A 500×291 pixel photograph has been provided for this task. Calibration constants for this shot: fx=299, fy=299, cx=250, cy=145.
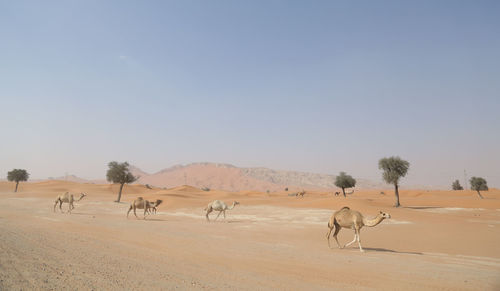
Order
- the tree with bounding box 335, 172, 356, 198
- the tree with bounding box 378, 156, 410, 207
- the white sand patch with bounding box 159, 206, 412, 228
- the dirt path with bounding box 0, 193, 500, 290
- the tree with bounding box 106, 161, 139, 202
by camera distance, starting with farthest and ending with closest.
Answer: the tree with bounding box 335, 172, 356, 198 < the tree with bounding box 106, 161, 139, 202 < the tree with bounding box 378, 156, 410, 207 < the white sand patch with bounding box 159, 206, 412, 228 < the dirt path with bounding box 0, 193, 500, 290

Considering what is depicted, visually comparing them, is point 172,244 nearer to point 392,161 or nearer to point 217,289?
point 217,289

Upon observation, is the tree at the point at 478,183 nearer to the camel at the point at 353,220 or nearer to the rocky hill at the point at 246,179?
the camel at the point at 353,220

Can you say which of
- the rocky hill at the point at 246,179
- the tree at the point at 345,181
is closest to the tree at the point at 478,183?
the tree at the point at 345,181

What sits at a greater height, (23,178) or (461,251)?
(23,178)

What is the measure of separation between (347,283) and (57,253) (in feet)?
21.6

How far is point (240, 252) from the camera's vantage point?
10023mm

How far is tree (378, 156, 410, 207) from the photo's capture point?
128ft

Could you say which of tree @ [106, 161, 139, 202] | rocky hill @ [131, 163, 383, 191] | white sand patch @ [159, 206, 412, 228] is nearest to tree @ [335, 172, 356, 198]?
white sand patch @ [159, 206, 412, 228]

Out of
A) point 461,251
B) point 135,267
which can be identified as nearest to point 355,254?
point 461,251

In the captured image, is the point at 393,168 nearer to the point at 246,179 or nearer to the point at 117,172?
the point at 117,172

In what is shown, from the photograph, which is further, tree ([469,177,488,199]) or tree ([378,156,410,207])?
tree ([469,177,488,199])

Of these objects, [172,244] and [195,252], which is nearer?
[195,252]

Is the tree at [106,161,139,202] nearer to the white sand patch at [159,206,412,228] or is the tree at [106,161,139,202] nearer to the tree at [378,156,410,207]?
the white sand patch at [159,206,412,228]

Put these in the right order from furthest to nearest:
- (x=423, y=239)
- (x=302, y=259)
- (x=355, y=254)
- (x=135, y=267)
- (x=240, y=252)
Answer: (x=423, y=239) < (x=355, y=254) < (x=240, y=252) < (x=302, y=259) < (x=135, y=267)
